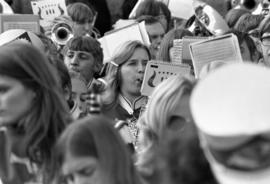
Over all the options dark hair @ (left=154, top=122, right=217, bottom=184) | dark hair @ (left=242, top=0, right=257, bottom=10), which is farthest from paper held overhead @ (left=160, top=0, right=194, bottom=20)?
dark hair @ (left=154, top=122, right=217, bottom=184)

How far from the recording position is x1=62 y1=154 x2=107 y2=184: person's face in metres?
2.89

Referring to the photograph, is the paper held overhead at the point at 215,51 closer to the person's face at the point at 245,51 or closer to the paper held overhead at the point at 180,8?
the person's face at the point at 245,51

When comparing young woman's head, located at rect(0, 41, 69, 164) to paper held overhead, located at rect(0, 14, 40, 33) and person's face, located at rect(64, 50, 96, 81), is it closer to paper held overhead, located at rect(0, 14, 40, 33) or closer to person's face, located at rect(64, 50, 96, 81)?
person's face, located at rect(64, 50, 96, 81)

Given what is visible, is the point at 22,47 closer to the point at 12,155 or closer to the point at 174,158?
the point at 12,155

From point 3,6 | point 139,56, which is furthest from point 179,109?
point 3,6

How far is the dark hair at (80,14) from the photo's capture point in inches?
365

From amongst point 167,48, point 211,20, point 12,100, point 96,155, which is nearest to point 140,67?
point 167,48

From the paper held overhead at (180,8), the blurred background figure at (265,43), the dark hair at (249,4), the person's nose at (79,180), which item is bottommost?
the dark hair at (249,4)

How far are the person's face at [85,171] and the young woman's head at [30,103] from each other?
0.69 meters

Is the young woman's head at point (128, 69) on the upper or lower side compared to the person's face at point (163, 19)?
upper

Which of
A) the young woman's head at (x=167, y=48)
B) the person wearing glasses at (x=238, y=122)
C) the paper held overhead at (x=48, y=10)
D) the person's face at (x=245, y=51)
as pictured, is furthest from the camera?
the paper held overhead at (x=48, y=10)

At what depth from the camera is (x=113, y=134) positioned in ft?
9.91

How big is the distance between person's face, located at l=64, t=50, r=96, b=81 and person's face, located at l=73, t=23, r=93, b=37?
192cm

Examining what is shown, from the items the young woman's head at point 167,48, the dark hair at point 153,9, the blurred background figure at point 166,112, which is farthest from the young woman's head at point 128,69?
the dark hair at point 153,9
